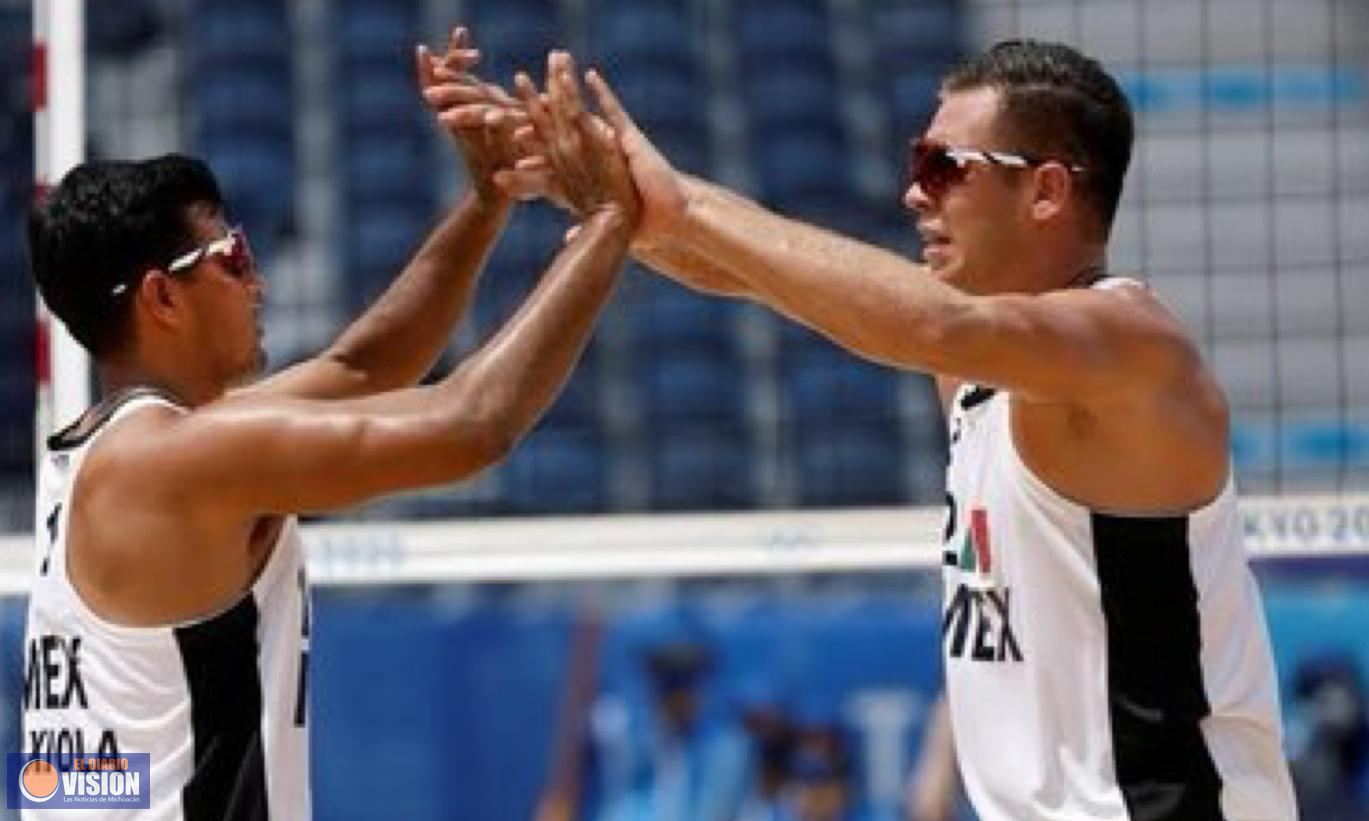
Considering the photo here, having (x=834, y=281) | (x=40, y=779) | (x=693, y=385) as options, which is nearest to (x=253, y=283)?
(x=40, y=779)

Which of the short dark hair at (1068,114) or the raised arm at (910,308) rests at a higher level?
the short dark hair at (1068,114)

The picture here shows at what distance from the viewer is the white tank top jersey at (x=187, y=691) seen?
16.8 feet

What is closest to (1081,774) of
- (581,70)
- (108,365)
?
(108,365)

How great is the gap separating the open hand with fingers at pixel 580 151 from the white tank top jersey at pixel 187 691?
65cm

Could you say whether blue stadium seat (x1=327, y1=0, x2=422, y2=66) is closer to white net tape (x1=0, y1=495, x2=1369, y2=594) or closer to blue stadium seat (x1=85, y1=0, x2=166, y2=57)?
blue stadium seat (x1=85, y1=0, x2=166, y2=57)

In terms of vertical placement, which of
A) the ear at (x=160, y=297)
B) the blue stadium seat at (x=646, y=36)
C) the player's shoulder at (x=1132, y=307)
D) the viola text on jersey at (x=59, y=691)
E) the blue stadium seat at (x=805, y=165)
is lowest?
the viola text on jersey at (x=59, y=691)

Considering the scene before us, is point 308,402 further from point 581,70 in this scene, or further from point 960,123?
point 581,70

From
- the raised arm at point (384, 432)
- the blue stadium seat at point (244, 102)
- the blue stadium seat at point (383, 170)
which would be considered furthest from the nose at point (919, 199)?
the blue stadium seat at point (244, 102)

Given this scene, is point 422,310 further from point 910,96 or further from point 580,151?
point 910,96

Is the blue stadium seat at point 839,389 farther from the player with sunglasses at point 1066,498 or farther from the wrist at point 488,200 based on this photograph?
the player with sunglasses at point 1066,498

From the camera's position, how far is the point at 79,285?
5.33m

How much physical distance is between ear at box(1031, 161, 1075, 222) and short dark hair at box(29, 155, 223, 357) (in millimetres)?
1257

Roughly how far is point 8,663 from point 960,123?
167 inches

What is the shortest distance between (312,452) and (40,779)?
0.72m
